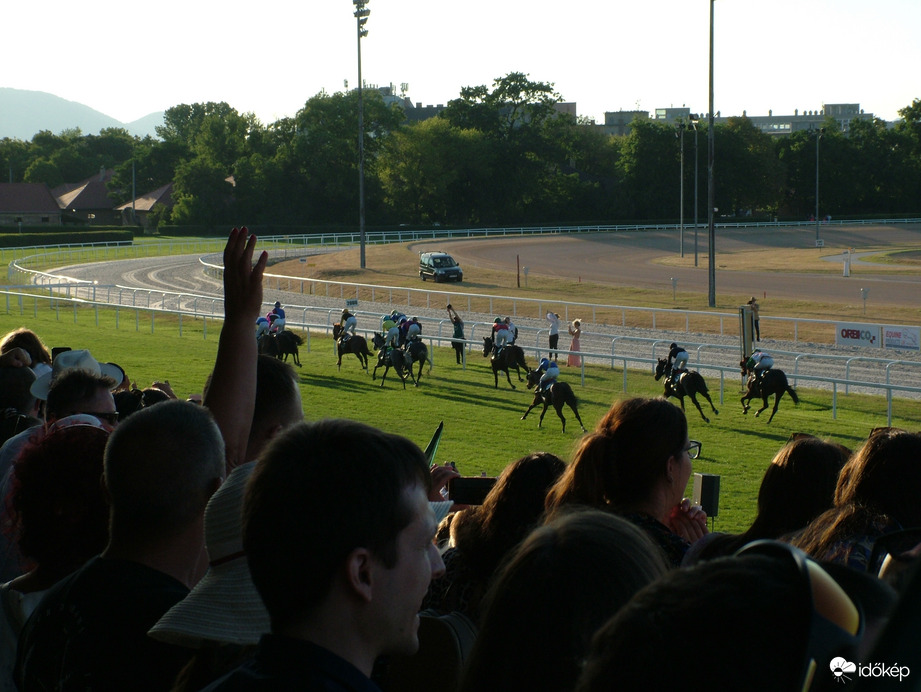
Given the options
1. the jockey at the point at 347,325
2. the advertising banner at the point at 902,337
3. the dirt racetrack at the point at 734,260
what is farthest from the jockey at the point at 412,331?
the dirt racetrack at the point at 734,260

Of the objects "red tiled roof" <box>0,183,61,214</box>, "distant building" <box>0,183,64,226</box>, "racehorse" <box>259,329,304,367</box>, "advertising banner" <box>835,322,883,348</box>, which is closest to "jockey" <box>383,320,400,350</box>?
"racehorse" <box>259,329,304,367</box>

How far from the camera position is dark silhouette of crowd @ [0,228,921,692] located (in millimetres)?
1039

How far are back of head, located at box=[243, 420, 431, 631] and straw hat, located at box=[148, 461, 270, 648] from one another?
0.79 feet

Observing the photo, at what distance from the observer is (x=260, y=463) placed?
170cm

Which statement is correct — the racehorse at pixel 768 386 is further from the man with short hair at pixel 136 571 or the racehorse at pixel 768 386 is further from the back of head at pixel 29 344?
the man with short hair at pixel 136 571

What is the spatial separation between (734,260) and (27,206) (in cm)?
5699

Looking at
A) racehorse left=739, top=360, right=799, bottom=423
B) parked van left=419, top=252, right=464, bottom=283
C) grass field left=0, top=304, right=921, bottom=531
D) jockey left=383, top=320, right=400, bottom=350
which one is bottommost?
grass field left=0, top=304, right=921, bottom=531

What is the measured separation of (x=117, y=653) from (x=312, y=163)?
66.0m

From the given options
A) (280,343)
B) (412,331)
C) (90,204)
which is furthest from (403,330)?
(90,204)

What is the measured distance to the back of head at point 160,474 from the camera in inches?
93.6

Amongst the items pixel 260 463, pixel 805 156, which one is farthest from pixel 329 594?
pixel 805 156

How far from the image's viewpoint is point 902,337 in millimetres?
20172

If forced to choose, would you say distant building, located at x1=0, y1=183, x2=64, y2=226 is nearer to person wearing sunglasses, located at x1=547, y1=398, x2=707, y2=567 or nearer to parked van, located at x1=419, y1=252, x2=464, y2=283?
parked van, located at x1=419, y1=252, x2=464, y2=283

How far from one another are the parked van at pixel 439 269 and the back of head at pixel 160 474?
40276 millimetres
